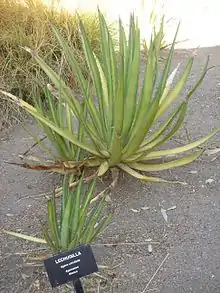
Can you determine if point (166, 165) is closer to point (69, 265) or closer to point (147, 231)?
point (147, 231)

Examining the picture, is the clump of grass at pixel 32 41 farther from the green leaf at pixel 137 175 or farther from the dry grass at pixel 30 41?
the green leaf at pixel 137 175

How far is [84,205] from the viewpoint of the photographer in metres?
2.96

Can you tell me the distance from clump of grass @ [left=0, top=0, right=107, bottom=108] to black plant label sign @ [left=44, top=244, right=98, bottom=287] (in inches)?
109

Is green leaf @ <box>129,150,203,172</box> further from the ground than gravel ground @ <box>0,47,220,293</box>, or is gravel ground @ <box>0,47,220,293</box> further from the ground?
green leaf @ <box>129,150,203,172</box>

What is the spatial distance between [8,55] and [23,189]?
209 cm

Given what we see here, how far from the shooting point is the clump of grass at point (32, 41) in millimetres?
5570

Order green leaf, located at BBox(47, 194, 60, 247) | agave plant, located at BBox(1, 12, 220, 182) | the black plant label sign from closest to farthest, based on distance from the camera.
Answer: the black plant label sign < green leaf, located at BBox(47, 194, 60, 247) < agave plant, located at BBox(1, 12, 220, 182)

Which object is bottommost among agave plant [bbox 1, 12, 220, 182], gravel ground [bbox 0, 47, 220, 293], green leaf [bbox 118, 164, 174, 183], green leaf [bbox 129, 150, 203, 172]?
gravel ground [bbox 0, 47, 220, 293]

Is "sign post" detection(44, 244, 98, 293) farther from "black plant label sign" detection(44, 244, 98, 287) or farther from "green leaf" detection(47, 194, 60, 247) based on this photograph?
"green leaf" detection(47, 194, 60, 247)

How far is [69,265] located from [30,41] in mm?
3731

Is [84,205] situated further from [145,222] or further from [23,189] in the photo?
[23,189]

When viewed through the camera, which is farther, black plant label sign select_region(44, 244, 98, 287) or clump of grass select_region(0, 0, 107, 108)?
clump of grass select_region(0, 0, 107, 108)

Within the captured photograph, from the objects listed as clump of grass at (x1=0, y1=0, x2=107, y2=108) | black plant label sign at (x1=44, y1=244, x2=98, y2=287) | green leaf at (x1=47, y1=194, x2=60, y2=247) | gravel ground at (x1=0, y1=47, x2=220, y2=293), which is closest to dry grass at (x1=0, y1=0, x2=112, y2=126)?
clump of grass at (x1=0, y1=0, x2=107, y2=108)

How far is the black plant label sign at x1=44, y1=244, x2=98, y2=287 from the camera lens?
8.17ft
